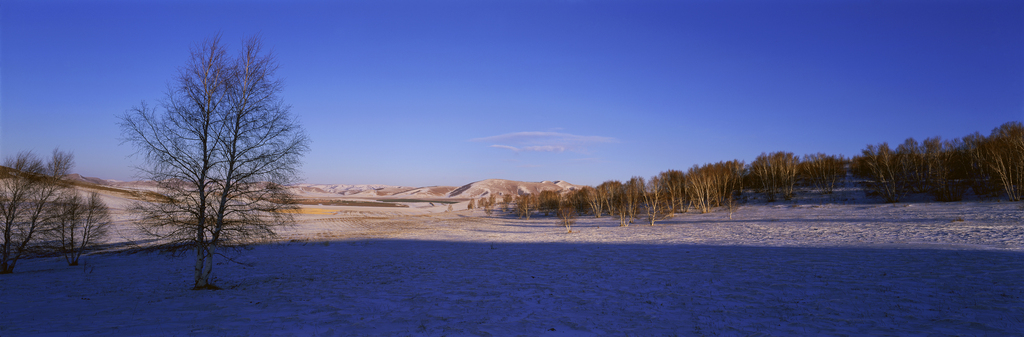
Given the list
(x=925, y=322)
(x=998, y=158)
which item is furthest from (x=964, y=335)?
(x=998, y=158)

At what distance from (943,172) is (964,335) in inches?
2466

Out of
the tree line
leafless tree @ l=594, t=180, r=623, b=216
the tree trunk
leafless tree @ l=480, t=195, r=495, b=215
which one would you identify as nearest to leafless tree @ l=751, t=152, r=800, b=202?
the tree line

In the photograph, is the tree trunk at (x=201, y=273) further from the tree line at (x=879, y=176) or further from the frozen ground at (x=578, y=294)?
the tree line at (x=879, y=176)

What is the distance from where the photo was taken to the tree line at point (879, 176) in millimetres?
44062

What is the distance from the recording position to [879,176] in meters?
56.8

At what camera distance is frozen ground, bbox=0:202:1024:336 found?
7.84m

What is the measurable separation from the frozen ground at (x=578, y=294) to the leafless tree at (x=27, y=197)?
81.1 inches

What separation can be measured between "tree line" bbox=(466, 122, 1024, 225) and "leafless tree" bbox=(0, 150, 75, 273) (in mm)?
41517

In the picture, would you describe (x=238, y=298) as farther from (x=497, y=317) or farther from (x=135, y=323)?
(x=497, y=317)

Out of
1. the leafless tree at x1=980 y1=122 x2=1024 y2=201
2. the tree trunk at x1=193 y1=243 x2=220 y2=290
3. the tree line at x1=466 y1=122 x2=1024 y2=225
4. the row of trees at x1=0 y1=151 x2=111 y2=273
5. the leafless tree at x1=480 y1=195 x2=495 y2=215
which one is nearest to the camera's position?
the tree trunk at x1=193 y1=243 x2=220 y2=290

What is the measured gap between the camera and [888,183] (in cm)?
5506

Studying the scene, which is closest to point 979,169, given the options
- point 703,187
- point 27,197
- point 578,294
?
point 703,187

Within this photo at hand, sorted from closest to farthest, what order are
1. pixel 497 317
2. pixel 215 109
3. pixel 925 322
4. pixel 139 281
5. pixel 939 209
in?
pixel 925 322
pixel 497 317
pixel 215 109
pixel 139 281
pixel 939 209

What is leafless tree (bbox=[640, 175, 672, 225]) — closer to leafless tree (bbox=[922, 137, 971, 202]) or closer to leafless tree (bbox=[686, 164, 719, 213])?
leafless tree (bbox=[686, 164, 719, 213])
